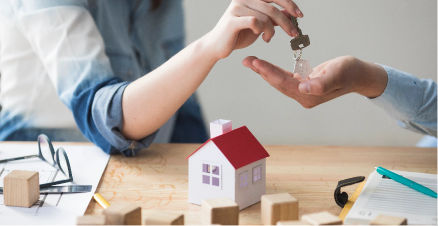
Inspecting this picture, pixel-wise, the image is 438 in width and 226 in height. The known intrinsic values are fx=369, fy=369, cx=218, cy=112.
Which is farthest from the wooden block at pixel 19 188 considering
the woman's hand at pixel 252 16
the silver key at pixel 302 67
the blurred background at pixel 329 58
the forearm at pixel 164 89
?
the blurred background at pixel 329 58

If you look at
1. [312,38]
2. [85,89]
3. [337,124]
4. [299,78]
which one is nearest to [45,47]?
[85,89]

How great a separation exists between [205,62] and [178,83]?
83 millimetres

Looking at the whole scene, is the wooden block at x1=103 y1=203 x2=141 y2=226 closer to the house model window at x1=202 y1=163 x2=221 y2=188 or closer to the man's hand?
the house model window at x1=202 y1=163 x2=221 y2=188

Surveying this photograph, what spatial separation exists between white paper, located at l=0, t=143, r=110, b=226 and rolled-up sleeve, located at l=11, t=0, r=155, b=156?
2.2 inches

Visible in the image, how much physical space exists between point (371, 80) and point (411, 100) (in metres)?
0.13

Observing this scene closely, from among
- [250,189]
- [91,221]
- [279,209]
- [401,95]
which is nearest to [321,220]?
[279,209]

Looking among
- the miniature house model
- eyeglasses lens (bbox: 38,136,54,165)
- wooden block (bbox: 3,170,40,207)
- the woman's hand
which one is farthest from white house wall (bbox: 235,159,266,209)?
eyeglasses lens (bbox: 38,136,54,165)

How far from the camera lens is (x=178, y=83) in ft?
2.62

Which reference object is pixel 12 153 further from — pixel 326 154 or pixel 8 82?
pixel 326 154

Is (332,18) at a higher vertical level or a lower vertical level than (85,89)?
higher

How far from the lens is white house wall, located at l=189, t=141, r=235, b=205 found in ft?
1.92

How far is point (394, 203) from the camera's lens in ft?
1.92

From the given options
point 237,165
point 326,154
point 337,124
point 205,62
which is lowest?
Answer: point 337,124

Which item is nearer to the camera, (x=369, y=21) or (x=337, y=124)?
(x=369, y=21)
